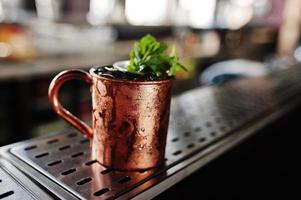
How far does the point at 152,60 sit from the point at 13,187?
0.35 meters

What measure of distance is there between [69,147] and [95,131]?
0.16m

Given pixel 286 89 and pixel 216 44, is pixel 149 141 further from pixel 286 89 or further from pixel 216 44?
pixel 216 44

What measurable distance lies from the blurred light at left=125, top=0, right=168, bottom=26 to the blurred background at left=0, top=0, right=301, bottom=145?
20 mm

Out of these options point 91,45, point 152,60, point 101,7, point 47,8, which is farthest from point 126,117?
point 101,7

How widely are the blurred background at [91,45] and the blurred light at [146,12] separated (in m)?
0.02

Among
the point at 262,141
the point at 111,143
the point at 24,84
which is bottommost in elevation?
the point at 24,84

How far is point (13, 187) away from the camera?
593 mm

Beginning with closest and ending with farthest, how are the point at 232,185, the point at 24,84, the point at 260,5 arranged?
the point at 232,185 → the point at 24,84 → the point at 260,5

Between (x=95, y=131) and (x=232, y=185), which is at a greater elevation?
(x=95, y=131)

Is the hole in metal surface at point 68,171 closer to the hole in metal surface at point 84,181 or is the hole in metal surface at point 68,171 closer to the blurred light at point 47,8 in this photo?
the hole in metal surface at point 84,181

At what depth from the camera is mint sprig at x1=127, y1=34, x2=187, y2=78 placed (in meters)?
0.64

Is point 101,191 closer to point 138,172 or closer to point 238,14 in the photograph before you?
point 138,172

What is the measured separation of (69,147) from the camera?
2.60ft

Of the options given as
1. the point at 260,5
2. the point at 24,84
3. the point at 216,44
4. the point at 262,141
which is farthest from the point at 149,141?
the point at 260,5
